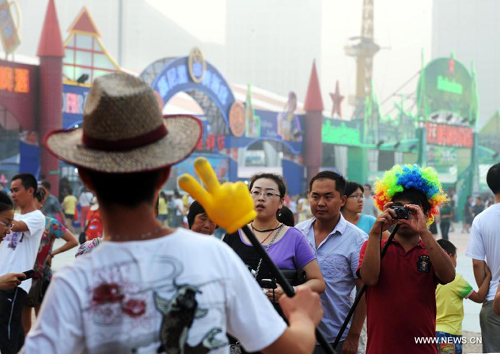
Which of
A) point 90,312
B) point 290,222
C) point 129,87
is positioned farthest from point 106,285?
point 290,222

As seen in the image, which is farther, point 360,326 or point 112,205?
point 360,326

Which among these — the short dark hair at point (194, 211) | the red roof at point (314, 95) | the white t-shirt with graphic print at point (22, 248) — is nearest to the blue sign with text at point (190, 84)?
the red roof at point (314, 95)

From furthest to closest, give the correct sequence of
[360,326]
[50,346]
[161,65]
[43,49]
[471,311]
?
[161,65]
[43,49]
[471,311]
[360,326]
[50,346]

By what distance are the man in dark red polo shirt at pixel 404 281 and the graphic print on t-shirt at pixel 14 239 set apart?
302 centimetres

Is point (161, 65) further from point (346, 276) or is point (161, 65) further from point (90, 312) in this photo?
point (90, 312)

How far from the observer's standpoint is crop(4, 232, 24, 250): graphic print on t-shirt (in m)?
5.69

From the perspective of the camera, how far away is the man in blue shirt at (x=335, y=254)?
4434 mm

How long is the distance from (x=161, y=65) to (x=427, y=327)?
62.6 ft

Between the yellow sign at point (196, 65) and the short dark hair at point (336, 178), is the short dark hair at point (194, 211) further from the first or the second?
the yellow sign at point (196, 65)

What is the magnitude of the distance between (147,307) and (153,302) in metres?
0.02

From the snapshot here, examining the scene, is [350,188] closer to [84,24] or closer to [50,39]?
[50,39]

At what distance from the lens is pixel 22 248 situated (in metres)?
5.71

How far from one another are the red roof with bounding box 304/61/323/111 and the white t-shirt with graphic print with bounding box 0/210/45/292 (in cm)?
2417

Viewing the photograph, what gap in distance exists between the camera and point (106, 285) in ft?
5.67
